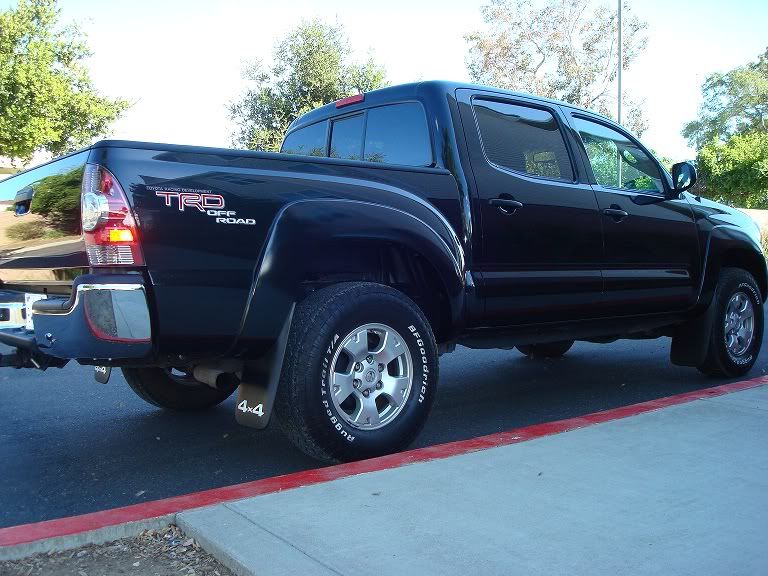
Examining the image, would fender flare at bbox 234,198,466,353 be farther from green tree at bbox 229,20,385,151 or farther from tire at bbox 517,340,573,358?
green tree at bbox 229,20,385,151

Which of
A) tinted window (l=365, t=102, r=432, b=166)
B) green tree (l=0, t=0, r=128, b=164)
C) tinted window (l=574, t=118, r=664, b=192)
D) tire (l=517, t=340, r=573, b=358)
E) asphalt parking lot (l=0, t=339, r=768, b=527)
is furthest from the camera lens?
green tree (l=0, t=0, r=128, b=164)

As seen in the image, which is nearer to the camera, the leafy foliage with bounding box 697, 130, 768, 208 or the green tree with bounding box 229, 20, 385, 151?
the green tree with bounding box 229, 20, 385, 151

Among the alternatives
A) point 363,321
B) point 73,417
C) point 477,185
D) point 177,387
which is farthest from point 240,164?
point 73,417

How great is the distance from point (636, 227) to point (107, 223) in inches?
146

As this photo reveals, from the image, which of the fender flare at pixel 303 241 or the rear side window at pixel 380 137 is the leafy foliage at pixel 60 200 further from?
the rear side window at pixel 380 137

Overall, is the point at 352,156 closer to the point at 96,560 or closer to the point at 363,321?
the point at 363,321

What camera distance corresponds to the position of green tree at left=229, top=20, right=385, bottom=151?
89.6 feet

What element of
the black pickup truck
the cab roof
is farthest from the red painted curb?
the cab roof

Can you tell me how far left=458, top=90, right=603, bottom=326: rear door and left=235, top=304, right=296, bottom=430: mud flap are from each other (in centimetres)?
132

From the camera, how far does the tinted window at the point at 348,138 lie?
5027mm

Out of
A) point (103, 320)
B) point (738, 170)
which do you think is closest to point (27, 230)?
point (103, 320)

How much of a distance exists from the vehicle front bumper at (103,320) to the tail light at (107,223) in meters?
0.08

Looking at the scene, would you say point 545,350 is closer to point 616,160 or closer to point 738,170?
point 616,160

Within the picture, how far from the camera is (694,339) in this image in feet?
19.9
